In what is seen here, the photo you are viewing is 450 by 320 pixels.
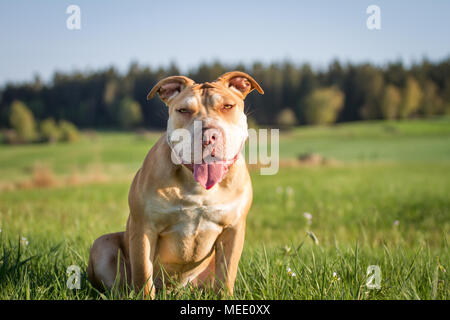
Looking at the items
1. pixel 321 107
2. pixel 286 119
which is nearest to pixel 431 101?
pixel 321 107

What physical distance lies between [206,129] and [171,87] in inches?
28.9

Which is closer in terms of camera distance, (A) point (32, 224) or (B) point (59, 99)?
(A) point (32, 224)

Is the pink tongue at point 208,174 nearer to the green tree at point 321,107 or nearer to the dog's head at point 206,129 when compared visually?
the dog's head at point 206,129

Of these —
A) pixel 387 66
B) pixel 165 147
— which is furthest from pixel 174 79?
pixel 387 66

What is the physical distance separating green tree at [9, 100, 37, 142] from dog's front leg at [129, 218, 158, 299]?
165ft

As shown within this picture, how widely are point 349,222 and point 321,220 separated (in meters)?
0.64

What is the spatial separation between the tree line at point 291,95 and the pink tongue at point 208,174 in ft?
141

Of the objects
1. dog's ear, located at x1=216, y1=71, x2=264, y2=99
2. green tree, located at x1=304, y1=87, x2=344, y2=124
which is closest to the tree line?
green tree, located at x1=304, y1=87, x2=344, y2=124

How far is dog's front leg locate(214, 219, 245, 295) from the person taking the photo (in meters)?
3.25

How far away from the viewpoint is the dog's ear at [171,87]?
10.9ft

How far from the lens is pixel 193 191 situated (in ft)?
10.2

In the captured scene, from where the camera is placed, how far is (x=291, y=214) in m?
9.95

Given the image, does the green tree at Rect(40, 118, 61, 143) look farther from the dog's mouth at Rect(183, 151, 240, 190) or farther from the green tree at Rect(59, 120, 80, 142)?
the dog's mouth at Rect(183, 151, 240, 190)
